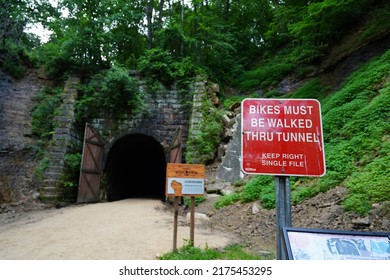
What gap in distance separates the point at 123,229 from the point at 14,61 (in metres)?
10.5

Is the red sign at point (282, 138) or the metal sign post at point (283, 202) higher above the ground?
the red sign at point (282, 138)

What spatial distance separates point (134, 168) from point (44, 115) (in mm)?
6585

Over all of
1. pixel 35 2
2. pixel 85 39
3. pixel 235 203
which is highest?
pixel 35 2

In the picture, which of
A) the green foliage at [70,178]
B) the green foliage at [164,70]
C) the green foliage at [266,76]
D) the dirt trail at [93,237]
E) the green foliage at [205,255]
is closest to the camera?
the green foliage at [205,255]

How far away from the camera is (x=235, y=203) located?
21.7 feet

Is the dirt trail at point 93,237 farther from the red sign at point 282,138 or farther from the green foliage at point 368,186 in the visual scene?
the red sign at point 282,138

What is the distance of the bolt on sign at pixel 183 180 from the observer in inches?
157

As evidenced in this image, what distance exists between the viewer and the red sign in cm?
207

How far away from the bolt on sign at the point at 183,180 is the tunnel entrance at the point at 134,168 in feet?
22.5

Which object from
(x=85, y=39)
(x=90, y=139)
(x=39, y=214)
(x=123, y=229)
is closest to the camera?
(x=123, y=229)

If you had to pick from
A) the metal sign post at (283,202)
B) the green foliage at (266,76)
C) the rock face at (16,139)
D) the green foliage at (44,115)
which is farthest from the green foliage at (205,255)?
the green foliage at (266,76)

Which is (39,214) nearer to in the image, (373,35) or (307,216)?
(307,216)

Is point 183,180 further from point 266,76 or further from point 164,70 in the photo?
point 266,76

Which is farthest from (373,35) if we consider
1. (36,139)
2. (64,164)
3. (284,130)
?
(36,139)
